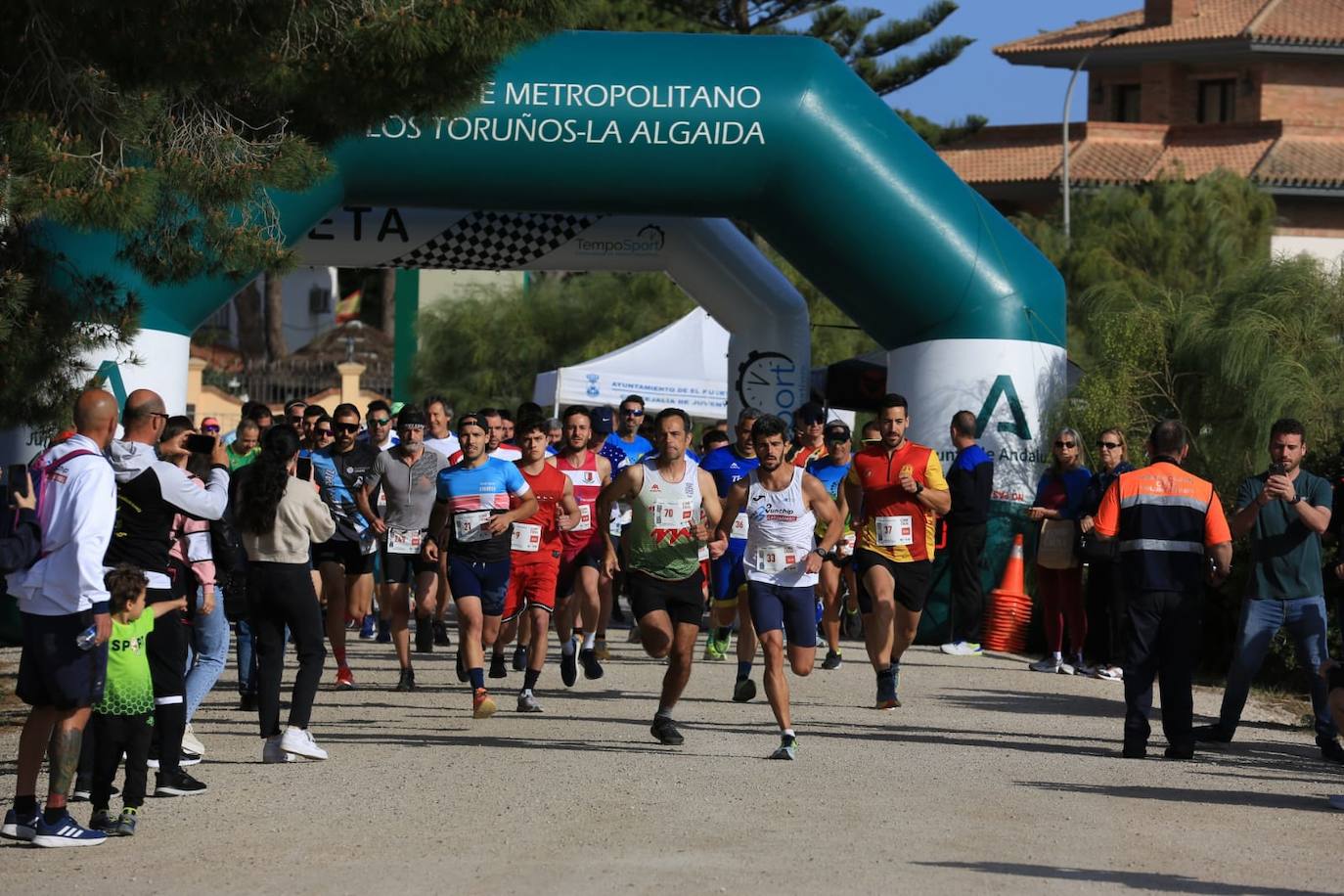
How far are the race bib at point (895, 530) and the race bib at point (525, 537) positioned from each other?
2.05 m

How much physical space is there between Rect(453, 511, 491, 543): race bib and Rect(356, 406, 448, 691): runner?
4.39 ft

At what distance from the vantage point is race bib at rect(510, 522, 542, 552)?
487 inches

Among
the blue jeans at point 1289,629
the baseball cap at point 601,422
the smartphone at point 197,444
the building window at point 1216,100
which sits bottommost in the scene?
the blue jeans at point 1289,629

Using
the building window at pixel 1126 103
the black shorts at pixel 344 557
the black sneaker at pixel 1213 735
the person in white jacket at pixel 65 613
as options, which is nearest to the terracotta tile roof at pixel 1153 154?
the building window at pixel 1126 103

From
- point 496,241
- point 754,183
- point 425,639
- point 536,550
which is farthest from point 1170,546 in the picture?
point 496,241

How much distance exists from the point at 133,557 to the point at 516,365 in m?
34.6

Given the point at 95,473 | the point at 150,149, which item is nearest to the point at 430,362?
the point at 150,149

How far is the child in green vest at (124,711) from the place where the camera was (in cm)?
811

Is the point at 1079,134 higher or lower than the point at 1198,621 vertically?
higher

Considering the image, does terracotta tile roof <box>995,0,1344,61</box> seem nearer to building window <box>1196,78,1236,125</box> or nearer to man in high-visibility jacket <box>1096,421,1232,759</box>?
building window <box>1196,78,1236,125</box>

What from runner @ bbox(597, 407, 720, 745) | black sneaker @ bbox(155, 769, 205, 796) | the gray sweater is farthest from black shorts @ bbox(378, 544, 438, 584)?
black sneaker @ bbox(155, 769, 205, 796)

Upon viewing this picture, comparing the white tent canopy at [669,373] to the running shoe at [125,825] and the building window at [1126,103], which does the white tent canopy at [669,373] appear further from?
the building window at [1126,103]

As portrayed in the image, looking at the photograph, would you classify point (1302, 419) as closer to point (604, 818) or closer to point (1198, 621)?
point (1198, 621)

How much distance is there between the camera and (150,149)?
10328 millimetres
